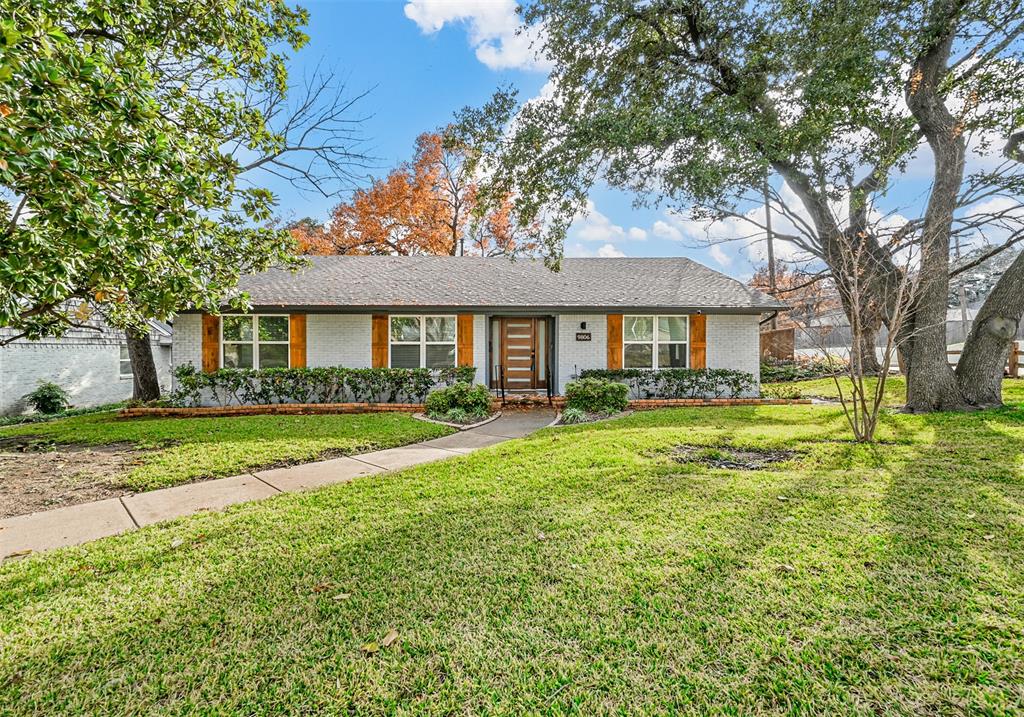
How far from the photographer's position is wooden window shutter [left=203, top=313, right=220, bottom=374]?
1095cm

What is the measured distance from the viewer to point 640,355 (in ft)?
39.6

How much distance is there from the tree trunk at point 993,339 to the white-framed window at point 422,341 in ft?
35.3

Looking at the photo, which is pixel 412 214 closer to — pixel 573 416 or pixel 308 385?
pixel 308 385

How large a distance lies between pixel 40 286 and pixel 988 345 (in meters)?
13.4

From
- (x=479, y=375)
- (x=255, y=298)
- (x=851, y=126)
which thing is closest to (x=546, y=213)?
(x=479, y=375)

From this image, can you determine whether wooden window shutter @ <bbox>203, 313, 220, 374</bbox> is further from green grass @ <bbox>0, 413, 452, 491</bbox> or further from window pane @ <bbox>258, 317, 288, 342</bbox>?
green grass @ <bbox>0, 413, 452, 491</bbox>

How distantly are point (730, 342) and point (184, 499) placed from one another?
1183 centimetres

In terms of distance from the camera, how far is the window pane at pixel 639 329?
39.5ft

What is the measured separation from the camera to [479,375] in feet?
38.8

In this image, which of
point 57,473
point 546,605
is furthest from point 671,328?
point 57,473

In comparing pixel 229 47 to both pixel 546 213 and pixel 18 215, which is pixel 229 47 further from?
pixel 546 213

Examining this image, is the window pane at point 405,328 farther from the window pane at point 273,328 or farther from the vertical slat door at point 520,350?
the window pane at point 273,328

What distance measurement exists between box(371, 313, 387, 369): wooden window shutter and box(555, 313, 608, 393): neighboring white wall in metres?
4.44

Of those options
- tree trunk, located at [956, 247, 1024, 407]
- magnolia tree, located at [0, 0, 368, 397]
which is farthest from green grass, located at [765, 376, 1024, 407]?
magnolia tree, located at [0, 0, 368, 397]
